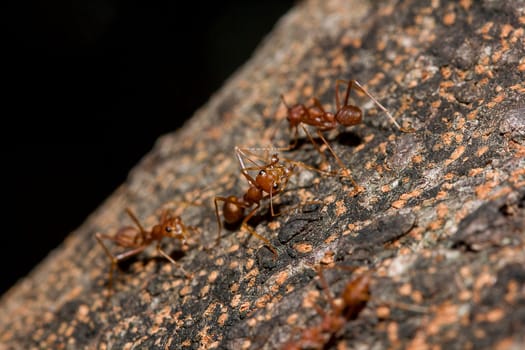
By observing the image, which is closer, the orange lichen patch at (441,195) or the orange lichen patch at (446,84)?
the orange lichen patch at (441,195)

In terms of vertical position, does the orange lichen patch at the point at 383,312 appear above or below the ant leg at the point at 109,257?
below

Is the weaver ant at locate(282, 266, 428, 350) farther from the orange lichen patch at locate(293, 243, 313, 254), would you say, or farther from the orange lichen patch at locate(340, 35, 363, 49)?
the orange lichen patch at locate(340, 35, 363, 49)

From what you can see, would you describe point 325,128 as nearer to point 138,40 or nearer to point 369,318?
point 369,318

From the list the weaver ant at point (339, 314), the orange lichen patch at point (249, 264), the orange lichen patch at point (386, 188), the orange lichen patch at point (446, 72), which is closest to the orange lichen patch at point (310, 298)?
the weaver ant at point (339, 314)

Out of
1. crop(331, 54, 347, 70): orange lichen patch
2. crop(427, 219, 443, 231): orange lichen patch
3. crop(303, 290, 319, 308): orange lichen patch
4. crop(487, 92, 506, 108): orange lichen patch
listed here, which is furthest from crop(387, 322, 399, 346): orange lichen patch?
crop(331, 54, 347, 70): orange lichen patch

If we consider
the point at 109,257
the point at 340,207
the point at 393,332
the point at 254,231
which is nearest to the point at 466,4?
the point at 340,207

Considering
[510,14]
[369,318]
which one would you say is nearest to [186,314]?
[369,318]

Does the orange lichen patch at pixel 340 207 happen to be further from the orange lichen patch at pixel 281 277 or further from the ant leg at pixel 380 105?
the ant leg at pixel 380 105
